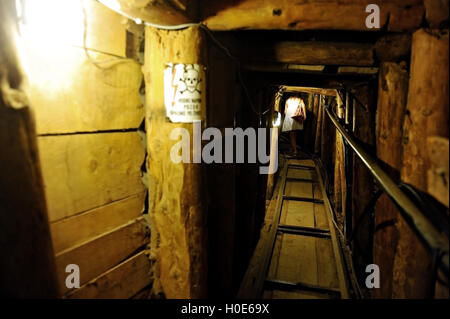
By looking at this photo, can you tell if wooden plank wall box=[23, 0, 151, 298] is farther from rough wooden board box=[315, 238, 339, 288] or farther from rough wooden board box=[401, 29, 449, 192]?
rough wooden board box=[315, 238, 339, 288]

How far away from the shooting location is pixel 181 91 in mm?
2166

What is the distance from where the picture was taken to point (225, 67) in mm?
3162

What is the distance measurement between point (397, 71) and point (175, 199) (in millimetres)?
2391

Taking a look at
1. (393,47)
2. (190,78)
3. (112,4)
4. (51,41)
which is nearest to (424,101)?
(393,47)

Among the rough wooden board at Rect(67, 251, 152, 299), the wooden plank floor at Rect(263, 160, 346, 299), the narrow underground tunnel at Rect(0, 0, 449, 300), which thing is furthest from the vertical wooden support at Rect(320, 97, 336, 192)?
the rough wooden board at Rect(67, 251, 152, 299)

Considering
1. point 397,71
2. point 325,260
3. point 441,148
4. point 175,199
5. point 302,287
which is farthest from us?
point 325,260

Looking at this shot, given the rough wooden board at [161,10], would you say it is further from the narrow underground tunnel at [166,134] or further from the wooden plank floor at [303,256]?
the wooden plank floor at [303,256]

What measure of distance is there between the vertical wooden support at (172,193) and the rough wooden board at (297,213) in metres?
4.36

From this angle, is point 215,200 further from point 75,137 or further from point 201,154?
point 75,137

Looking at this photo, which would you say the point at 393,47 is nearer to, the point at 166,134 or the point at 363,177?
the point at 363,177

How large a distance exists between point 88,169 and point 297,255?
4148mm
